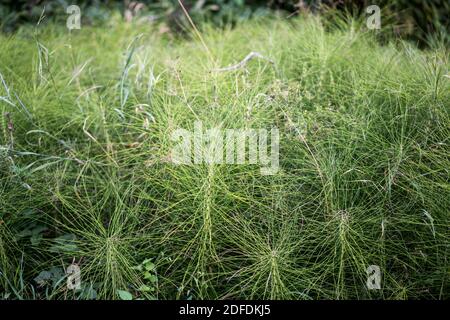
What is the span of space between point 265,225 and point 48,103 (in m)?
1.30

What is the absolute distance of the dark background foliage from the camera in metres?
3.42

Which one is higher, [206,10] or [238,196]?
[206,10]

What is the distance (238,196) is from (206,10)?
2.44m

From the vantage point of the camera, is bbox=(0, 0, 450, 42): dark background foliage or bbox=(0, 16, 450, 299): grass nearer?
bbox=(0, 16, 450, 299): grass

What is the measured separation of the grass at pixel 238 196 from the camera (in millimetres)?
1896

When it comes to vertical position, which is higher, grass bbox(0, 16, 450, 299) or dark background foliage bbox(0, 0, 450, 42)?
dark background foliage bbox(0, 0, 450, 42)

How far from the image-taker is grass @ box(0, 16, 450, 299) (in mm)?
1896

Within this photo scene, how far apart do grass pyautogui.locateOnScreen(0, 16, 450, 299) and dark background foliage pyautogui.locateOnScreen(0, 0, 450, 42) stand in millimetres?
1148

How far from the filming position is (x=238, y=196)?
1.96 m

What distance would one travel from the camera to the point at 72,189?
7.02 ft

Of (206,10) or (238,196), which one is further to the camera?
(206,10)

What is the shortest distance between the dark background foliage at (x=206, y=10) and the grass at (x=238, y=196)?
3.77ft

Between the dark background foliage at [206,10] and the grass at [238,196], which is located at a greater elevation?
the dark background foliage at [206,10]

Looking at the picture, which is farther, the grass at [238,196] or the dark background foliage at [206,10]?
the dark background foliage at [206,10]
